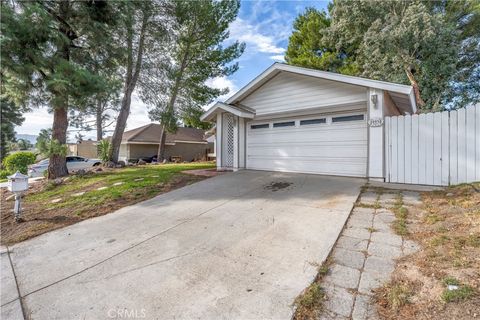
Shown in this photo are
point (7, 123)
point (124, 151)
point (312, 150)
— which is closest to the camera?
point (312, 150)

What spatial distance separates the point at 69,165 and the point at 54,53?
8782 mm

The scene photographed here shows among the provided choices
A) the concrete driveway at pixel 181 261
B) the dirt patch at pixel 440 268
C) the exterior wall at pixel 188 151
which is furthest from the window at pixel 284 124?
the exterior wall at pixel 188 151

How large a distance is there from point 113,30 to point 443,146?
1312 cm

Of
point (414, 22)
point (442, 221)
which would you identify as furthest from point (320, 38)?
point (442, 221)

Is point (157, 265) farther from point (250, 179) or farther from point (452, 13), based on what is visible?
point (452, 13)

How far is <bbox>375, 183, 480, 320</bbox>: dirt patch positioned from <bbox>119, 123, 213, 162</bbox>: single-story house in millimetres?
18804

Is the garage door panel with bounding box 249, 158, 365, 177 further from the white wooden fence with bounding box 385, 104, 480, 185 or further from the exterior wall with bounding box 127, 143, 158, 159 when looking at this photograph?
the exterior wall with bounding box 127, 143, 158, 159

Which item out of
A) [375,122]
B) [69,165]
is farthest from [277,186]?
[69,165]

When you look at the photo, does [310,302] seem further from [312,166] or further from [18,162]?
[18,162]

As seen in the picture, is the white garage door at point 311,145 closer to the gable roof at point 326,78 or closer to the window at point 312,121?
the window at point 312,121

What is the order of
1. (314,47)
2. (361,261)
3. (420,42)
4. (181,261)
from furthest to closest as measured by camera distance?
(314,47)
(420,42)
(181,261)
(361,261)

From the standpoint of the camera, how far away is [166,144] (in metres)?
24.5

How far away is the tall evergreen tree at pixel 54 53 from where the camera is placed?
7559 mm

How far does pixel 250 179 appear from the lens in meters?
7.65
